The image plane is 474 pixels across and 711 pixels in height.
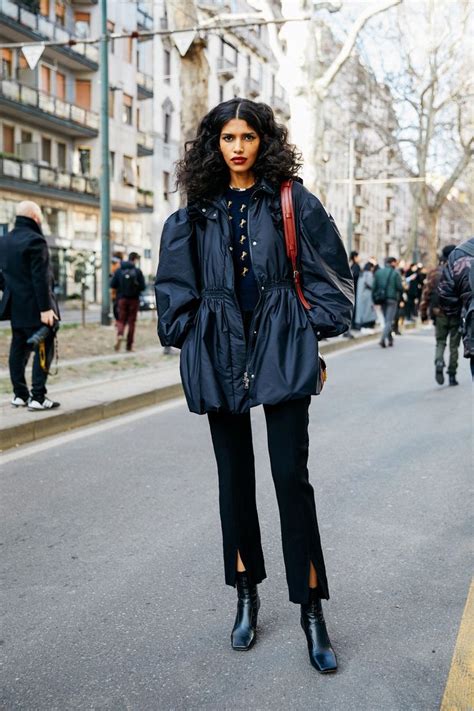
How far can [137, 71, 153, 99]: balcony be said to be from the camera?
42.5 metres

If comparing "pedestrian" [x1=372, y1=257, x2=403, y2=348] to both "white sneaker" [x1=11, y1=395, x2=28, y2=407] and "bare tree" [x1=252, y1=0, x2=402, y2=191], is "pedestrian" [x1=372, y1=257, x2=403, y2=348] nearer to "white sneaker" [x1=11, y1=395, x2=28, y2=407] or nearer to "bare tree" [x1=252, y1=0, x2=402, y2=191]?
"bare tree" [x1=252, y1=0, x2=402, y2=191]

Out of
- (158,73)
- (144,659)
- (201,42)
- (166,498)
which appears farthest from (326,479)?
(158,73)

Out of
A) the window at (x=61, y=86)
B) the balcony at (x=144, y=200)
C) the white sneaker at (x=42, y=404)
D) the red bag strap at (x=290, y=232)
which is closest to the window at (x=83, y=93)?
the window at (x=61, y=86)

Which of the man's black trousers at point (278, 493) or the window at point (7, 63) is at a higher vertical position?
the window at point (7, 63)

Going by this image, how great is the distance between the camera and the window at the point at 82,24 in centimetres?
3767

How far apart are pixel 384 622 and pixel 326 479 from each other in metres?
2.49

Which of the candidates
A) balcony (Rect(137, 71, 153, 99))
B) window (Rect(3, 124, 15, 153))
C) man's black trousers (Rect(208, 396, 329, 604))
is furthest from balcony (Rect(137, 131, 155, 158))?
man's black trousers (Rect(208, 396, 329, 604))

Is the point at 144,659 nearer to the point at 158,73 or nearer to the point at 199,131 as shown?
the point at 199,131

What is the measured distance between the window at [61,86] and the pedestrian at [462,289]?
116 ft

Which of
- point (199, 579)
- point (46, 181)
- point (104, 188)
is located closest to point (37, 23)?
point (46, 181)

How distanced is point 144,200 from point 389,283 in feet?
89.5

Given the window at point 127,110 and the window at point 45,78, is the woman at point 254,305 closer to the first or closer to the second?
the window at point 45,78

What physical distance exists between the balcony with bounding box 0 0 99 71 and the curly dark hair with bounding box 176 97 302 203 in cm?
2908

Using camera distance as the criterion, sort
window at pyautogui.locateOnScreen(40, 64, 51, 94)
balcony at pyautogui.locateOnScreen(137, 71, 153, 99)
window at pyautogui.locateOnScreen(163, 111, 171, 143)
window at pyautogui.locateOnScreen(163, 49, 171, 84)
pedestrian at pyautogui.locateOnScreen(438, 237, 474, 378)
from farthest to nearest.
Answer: window at pyautogui.locateOnScreen(163, 111, 171, 143) → window at pyautogui.locateOnScreen(163, 49, 171, 84) → balcony at pyautogui.locateOnScreen(137, 71, 153, 99) → window at pyautogui.locateOnScreen(40, 64, 51, 94) → pedestrian at pyautogui.locateOnScreen(438, 237, 474, 378)
